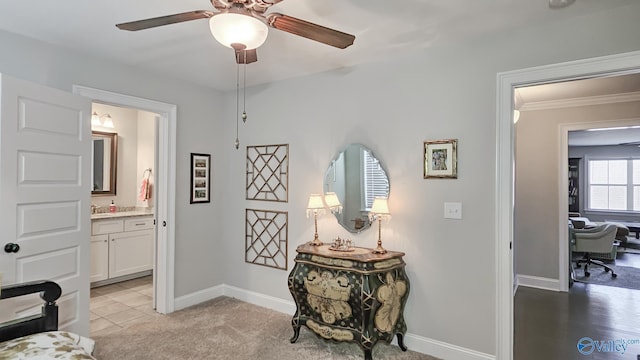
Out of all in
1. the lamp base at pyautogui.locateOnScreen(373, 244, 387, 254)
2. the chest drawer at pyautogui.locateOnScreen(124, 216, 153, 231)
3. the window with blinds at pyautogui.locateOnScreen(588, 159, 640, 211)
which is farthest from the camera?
the window with blinds at pyautogui.locateOnScreen(588, 159, 640, 211)

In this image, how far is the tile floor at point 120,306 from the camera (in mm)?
3320

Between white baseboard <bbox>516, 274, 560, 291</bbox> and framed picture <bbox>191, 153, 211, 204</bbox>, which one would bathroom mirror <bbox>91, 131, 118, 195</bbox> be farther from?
white baseboard <bbox>516, 274, 560, 291</bbox>

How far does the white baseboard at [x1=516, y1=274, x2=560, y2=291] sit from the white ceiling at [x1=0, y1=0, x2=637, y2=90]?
362 centimetres

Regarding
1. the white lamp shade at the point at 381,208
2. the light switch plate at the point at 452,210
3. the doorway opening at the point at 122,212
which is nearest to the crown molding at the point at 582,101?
the light switch plate at the point at 452,210

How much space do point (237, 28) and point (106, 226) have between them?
3923 millimetres

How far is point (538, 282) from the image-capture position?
4645mm

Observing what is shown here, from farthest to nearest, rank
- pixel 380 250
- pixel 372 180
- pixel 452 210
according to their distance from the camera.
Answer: pixel 372 180 → pixel 380 250 → pixel 452 210

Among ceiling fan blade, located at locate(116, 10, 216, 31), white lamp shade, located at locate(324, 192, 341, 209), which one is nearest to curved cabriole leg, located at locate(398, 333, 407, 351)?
white lamp shade, located at locate(324, 192, 341, 209)

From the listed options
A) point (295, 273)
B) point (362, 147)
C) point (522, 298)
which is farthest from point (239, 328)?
point (522, 298)

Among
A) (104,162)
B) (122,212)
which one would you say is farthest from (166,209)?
(104,162)

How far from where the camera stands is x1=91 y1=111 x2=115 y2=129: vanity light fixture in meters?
4.75

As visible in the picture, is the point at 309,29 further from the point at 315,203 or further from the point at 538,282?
the point at 538,282

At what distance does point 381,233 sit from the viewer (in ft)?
9.96

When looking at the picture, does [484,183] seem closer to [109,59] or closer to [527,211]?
[527,211]
